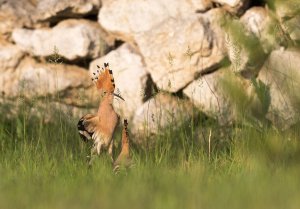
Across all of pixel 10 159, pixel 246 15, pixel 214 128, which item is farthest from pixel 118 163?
pixel 246 15

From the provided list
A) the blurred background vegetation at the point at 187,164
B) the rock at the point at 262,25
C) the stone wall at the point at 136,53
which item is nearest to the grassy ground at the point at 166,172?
the blurred background vegetation at the point at 187,164

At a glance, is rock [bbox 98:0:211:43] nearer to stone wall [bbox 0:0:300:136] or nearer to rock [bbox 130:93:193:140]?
stone wall [bbox 0:0:300:136]

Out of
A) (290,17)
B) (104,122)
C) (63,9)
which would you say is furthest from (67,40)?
(290,17)

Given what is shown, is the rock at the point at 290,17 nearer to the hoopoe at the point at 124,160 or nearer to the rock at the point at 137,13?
the hoopoe at the point at 124,160

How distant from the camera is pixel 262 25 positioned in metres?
5.14

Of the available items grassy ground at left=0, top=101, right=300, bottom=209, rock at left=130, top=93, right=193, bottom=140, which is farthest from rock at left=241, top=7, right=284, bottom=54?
rock at left=130, top=93, right=193, bottom=140

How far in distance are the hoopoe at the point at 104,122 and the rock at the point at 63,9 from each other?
4.62 feet

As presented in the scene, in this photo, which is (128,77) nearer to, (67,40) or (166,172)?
(67,40)

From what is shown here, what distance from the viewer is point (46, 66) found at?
18.5 ft

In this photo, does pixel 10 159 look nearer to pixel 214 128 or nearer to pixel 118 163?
pixel 118 163

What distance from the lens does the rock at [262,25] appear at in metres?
4.07

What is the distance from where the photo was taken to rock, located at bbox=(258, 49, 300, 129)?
3994mm

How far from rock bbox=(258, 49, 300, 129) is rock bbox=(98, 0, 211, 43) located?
2.66ft

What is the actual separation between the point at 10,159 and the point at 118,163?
0.72 metres
